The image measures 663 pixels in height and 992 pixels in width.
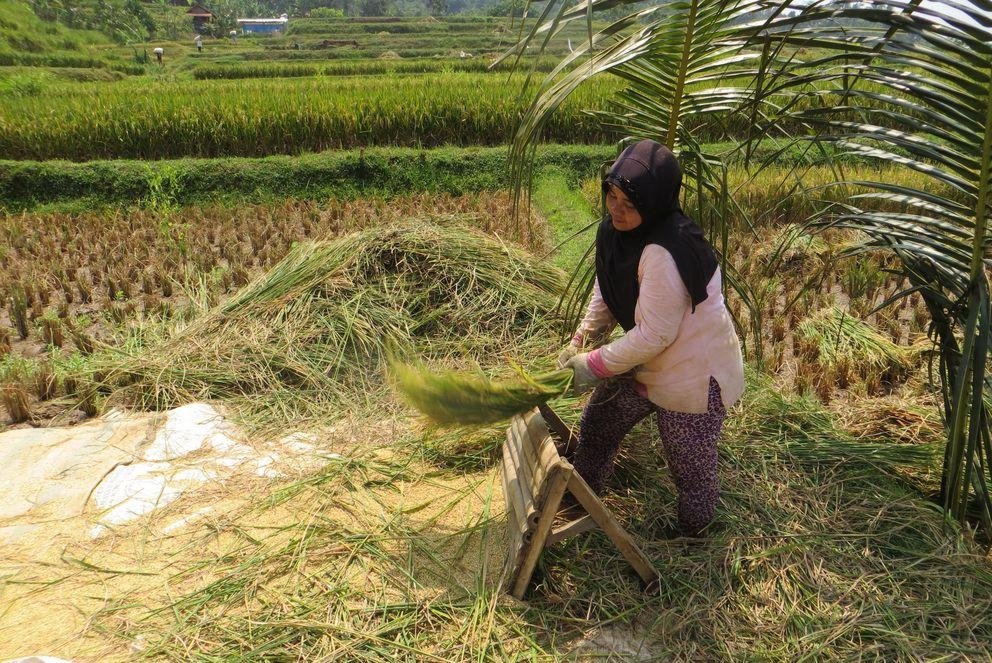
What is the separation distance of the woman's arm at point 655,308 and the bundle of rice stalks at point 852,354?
1.86 metres

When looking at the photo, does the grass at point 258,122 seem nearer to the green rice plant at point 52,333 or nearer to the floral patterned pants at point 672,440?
the green rice plant at point 52,333

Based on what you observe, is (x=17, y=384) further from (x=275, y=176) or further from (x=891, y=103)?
(x=275, y=176)

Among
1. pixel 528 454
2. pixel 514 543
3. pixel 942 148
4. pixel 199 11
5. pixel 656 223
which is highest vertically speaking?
pixel 199 11

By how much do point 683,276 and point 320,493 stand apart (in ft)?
5.44

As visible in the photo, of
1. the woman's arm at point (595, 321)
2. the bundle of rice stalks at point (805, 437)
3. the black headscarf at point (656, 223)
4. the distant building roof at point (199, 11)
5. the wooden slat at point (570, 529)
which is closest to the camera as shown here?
the black headscarf at point (656, 223)

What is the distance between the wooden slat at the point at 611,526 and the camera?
75.3 inches

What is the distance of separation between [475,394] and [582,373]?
1.09 ft

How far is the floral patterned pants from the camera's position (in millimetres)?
2057

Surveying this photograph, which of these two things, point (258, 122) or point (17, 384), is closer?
point (17, 384)

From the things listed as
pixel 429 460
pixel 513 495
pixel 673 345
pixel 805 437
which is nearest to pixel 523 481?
pixel 513 495

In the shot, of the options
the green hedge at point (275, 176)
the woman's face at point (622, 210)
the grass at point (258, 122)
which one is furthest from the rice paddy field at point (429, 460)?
the grass at point (258, 122)

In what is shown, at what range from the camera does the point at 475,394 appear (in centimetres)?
196

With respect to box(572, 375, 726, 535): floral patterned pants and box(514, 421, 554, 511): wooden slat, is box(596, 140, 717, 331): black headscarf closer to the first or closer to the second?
box(572, 375, 726, 535): floral patterned pants

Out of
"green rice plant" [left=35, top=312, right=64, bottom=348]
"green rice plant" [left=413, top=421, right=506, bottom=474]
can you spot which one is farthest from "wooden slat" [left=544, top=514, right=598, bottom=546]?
"green rice plant" [left=35, top=312, right=64, bottom=348]
